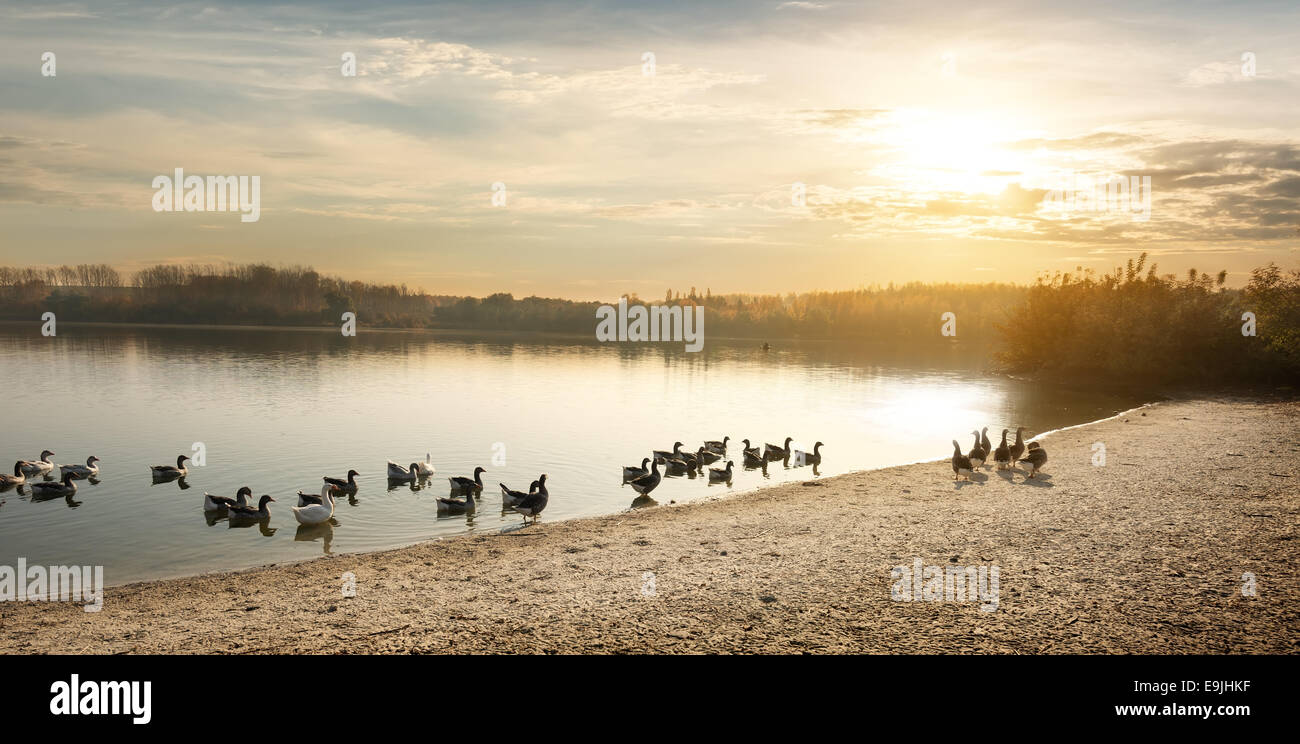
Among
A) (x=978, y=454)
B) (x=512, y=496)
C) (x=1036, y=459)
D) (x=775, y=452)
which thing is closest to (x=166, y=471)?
(x=512, y=496)

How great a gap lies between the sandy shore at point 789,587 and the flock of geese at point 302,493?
2.11m

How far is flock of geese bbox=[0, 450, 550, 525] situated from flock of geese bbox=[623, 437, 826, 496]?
123 inches

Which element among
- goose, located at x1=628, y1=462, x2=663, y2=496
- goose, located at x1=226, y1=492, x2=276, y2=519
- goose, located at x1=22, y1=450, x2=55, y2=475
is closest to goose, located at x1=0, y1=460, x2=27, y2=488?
goose, located at x1=22, y1=450, x2=55, y2=475

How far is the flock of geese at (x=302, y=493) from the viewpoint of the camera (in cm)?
1831

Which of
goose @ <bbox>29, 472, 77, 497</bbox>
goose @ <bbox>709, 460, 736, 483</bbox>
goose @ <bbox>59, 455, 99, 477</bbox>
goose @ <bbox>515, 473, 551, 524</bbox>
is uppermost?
goose @ <bbox>59, 455, 99, 477</bbox>

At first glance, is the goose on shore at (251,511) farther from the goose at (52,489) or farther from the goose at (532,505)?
the goose at (532,505)

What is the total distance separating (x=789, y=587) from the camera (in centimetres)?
1101

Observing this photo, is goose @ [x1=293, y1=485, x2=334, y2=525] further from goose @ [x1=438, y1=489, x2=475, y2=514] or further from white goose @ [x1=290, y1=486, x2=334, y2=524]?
goose @ [x1=438, y1=489, x2=475, y2=514]

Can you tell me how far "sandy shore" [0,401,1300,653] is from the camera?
901 cm

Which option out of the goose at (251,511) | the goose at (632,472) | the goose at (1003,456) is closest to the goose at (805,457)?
the goose at (1003,456)

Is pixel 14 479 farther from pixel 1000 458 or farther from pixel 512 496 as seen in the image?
pixel 1000 458

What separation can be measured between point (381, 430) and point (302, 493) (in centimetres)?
1377
